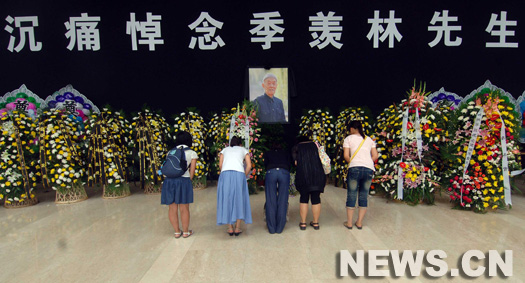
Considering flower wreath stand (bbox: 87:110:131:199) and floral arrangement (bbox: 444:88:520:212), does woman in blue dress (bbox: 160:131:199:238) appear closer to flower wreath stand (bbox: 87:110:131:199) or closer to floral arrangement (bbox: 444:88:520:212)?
flower wreath stand (bbox: 87:110:131:199)

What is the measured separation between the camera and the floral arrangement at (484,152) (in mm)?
4340

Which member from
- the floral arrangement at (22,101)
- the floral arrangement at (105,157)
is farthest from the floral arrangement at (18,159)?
the floral arrangement at (22,101)

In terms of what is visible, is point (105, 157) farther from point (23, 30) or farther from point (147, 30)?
point (23, 30)

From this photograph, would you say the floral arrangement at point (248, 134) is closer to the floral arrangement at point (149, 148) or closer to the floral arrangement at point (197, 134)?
the floral arrangement at point (197, 134)

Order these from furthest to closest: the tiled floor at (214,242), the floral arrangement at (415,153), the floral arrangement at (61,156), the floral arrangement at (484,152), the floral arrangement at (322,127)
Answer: the floral arrangement at (322,127)
the floral arrangement at (61,156)
the floral arrangement at (415,153)
the floral arrangement at (484,152)
the tiled floor at (214,242)

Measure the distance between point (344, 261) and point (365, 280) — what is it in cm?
36

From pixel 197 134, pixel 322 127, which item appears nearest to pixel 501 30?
pixel 322 127

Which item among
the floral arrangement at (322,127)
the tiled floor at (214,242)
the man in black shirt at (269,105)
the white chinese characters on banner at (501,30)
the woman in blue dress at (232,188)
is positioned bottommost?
the tiled floor at (214,242)

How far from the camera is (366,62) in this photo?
6727mm

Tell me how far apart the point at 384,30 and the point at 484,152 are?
351 cm

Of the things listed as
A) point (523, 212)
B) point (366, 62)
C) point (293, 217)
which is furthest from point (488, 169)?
point (366, 62)

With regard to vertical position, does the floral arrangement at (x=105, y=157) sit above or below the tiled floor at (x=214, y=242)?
above

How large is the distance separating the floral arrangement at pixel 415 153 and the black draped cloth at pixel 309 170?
6.37 feet

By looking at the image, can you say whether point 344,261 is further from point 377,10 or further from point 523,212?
point 377,10
